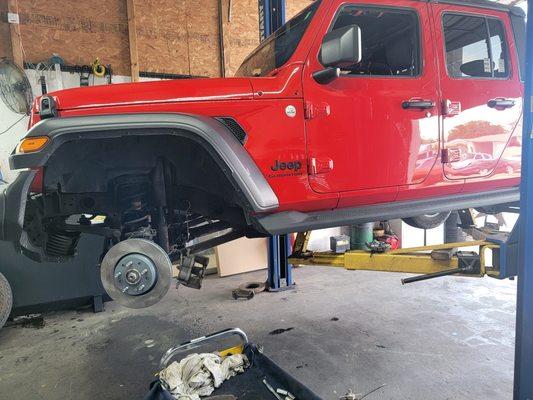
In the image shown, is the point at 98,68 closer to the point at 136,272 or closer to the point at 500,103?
the point at 136,272

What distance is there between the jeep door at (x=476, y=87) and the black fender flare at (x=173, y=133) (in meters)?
1.17

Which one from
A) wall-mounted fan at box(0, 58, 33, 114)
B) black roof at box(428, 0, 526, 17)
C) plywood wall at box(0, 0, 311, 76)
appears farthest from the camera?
plywood wall at box(0, 0, 311, 76)

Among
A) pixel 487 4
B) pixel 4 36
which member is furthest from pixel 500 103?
pixel 4 36

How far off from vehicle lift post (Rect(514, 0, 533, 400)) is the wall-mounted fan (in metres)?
5.01

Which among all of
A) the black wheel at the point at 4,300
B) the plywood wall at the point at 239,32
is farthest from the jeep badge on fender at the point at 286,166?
the plywood wall at the point at 239,32

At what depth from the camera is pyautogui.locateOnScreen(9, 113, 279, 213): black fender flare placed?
55.6 inches

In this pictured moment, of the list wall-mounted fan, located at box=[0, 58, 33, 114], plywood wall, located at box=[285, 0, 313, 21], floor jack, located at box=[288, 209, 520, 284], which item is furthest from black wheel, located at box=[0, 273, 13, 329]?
plywood wall, located at box=[285, 0, 313, 21]

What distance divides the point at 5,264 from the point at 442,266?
365 centimetres

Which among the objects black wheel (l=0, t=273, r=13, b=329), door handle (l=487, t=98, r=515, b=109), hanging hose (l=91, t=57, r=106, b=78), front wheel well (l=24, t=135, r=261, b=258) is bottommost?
black wheel (l=0, t=273, r=13, b=329)

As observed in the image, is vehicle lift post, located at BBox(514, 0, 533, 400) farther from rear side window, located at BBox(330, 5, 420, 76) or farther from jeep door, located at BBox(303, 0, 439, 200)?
rear side window, located at BBox(330, 5, 420, 76)

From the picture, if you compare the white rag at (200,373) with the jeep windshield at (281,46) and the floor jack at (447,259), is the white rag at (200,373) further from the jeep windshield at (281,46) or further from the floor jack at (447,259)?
the jeep windshield at (281,46)

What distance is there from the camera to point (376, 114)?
A: 180 cm

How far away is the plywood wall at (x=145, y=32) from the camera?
452 centimetres

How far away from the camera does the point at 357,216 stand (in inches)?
71.7
